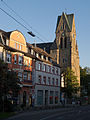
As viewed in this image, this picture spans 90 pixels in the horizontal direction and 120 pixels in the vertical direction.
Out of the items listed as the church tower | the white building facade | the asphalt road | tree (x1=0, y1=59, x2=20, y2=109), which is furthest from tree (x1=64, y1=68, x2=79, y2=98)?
tree (x1=0, y1=59, x2=20, y2=109)

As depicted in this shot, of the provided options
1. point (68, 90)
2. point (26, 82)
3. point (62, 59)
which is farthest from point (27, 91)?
point (62, 59)

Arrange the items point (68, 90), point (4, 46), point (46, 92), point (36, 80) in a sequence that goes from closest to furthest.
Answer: point (4, 46) < point (36, 80) < point (46, 92) < point (68, 90)

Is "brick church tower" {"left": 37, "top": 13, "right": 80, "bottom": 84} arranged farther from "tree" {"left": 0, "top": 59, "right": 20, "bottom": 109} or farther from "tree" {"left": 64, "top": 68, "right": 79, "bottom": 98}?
"tree" {"left": 0, "top": 59, "right": 20, "bottom": 109}

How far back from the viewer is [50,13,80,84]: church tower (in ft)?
302

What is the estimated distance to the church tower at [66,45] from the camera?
302 feet

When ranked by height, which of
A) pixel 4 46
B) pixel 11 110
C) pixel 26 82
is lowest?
pixel 11 110

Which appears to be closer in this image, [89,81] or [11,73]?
[11,73]

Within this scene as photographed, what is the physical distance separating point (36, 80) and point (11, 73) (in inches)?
807

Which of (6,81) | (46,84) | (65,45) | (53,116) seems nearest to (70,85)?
(46,84)

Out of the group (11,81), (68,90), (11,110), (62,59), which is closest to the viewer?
(11,81)

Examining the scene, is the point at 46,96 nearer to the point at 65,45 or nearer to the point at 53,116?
the point at 53,116

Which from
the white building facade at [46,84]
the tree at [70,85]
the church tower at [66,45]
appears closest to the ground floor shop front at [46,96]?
the white building facade at [46,84]

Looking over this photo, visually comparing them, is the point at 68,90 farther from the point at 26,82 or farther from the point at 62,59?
the point at 62,59

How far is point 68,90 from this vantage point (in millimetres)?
65188
